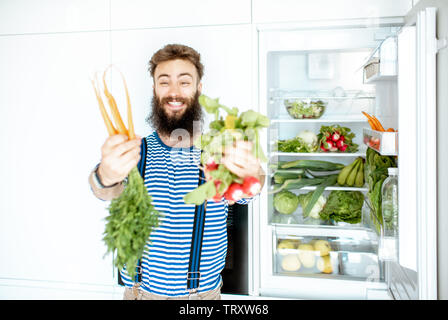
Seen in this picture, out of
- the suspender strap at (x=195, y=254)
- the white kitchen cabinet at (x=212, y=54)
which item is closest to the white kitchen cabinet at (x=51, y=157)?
the white kitchen cabinet at (x=212, y=54)

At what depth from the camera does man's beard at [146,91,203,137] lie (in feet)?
5.12

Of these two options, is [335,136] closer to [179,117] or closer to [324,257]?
[324,257]

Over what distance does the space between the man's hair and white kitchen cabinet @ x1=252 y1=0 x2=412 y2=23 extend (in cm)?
32

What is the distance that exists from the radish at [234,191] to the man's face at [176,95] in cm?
67

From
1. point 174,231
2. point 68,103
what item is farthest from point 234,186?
point 68,103

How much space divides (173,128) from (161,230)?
0.45m

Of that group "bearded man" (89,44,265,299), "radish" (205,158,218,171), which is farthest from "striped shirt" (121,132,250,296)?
"radish" (205,158,218,171)

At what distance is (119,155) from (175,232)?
0.42m

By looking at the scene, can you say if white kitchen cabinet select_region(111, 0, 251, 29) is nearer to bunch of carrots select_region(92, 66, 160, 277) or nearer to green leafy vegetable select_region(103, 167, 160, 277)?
bunch of carrots select_region(92, 66, 160, 277)

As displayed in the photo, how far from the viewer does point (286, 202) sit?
5.94 ft

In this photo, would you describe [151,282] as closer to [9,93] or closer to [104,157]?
[104,157]

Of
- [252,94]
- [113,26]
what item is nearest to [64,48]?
[113,26]

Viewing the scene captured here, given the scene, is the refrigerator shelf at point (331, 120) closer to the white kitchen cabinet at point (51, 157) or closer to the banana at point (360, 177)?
the banana at point (360, 177)

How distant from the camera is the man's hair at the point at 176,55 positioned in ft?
5.27
